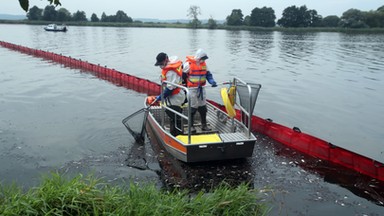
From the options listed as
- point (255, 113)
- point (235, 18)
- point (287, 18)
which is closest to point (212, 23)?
point (235, 18)

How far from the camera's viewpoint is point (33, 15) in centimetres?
13462

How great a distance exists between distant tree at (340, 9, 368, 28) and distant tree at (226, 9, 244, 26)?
36783mm

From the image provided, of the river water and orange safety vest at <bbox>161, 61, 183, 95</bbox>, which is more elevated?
orange safety vest at <bbox>161, 61, 183, 95</bbox>

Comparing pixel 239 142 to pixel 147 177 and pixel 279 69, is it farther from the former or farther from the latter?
pixel 279 69

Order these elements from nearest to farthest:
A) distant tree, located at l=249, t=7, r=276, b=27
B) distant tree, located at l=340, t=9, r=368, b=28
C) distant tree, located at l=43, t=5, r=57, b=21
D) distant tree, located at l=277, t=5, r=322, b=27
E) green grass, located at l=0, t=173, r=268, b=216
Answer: green grass, located at l=0, t=173, r=268, b=216, distant tree, located at l=340, t=9, r=368, b=28, distant tree, located at l=277, t=5, r=322, b=27, distant tree, located at l=249, t=7, r=276, b=27, distant tree, located at l=43, t=5, r=57, b=21

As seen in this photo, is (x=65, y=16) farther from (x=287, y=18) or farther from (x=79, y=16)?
(x=287, y=18)

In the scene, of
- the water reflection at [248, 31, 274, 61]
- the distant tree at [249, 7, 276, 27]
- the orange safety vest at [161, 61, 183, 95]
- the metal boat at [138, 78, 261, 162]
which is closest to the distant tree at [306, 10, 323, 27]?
the distant tree at [249, 7, 276, 27]

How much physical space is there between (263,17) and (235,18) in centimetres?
953

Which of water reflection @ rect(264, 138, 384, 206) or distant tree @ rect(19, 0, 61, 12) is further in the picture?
water reflection @ rect(264, 138, 384, 206)

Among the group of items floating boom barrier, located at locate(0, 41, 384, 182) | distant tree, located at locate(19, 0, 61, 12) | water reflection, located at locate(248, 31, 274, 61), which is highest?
distant tree, located at locate(19, 0, 61, 12)

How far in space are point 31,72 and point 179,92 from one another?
18117 mm

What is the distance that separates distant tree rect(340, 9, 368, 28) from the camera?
9106cm

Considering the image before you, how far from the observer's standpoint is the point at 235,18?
12362cm

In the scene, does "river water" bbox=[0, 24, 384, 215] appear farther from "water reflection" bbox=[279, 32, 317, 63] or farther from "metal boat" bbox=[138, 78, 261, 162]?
"water reflection" bbox=[279, 32, 317, 63]
